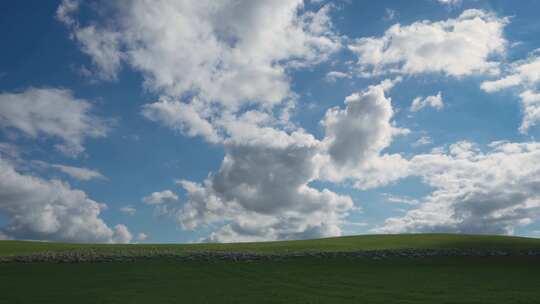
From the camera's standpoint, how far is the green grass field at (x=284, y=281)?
90.1ft

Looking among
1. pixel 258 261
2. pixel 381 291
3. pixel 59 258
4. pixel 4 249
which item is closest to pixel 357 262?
pixel 258 261

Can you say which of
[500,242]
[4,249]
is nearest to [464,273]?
[500,242]

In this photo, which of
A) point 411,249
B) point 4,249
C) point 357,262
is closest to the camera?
point 357,262

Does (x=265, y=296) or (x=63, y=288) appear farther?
(x=63, y=288)

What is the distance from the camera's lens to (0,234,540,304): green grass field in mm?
27453

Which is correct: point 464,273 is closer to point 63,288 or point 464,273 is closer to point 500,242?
point 500,242

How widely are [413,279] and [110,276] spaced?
24487 mm

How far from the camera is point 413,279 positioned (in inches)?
1348

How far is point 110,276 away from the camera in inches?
1447

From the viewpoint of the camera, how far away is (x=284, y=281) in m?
34.1

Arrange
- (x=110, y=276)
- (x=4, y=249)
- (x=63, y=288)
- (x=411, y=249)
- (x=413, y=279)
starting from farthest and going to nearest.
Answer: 1. (x=4, y=249)
2. (x=411, y=249)
3. (x=110, y=276)
4. (x=413, y=279)
5. (x=63, y=288)

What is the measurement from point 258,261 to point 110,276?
575 inches

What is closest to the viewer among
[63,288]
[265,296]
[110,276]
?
[265,296]

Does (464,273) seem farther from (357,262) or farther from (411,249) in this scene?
(411,249)
